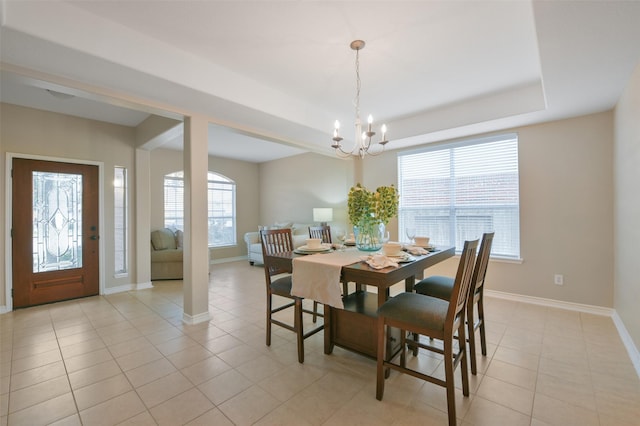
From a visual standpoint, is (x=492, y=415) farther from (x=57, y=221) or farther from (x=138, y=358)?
(x=57, y=221)

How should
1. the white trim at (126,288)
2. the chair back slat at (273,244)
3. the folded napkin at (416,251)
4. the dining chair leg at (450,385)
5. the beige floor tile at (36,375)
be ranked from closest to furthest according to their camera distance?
1. the dining chair leg at (450,385)
2. the beige floor tile at (36,375)
3. the folded napkin at (416,251)
4. the chair back slat at (273,244)
5. the white trim at (126,288)

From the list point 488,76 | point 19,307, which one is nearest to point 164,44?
point 488,76

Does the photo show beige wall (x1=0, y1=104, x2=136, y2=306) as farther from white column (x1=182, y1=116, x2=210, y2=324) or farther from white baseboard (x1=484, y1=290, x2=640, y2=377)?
white baseboard (x1=484, y1=290, x2=640, y2=377)

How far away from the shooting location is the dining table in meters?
1.83

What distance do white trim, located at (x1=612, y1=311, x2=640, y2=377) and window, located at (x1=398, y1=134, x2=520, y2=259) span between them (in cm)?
112

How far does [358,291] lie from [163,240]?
4559 millimetres

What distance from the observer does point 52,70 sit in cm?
221

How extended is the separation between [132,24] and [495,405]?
3695 mm

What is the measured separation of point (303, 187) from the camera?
6875mm

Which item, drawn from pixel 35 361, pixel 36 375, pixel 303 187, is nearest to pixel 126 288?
pixel 35 361

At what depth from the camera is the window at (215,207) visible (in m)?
6.37

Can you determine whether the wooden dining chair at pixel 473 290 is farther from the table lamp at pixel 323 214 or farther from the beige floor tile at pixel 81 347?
the table lamp at pixel 323 214

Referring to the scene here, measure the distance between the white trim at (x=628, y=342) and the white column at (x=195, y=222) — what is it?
3857 mm

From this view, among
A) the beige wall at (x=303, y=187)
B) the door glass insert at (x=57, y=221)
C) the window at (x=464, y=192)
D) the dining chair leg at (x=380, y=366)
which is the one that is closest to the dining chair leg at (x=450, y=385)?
the dining chair leg at (x=380, y=366)
